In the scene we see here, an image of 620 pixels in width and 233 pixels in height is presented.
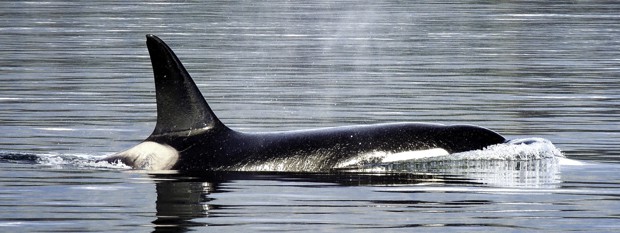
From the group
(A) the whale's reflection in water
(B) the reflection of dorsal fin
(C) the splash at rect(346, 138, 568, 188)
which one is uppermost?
(B) the reflection of dorsal fin

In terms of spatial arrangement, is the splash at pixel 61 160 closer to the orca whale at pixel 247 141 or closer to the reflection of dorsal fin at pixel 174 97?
the orca whale at pixel 247 141

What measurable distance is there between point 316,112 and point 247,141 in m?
6.79

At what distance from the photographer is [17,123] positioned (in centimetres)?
2006

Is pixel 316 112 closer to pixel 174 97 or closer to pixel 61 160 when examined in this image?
pixel 61 160

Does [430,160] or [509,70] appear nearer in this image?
[430,160]

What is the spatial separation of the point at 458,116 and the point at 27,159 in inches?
267

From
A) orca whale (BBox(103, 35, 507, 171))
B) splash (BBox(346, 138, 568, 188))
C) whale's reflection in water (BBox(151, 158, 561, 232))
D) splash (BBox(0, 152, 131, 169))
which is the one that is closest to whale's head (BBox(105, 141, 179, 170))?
orca whale (BBox(103, 35, 507, 171))

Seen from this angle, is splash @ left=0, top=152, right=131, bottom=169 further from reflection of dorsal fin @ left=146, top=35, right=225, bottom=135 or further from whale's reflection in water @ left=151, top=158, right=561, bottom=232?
whale's reflection in water @ left=151, top=158, right=561, bottom=232

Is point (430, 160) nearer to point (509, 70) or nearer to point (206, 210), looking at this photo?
point (206, 210)

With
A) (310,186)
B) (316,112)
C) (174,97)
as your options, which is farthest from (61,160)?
(316,112)

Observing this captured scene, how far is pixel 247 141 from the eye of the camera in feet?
50.0

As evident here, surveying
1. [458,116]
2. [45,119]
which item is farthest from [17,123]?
[458,116]

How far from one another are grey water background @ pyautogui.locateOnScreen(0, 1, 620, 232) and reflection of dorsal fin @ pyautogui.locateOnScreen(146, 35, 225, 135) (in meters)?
0.64

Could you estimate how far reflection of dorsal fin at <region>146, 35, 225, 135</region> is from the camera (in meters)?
14.9
